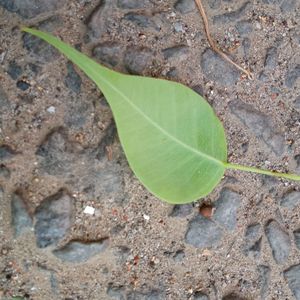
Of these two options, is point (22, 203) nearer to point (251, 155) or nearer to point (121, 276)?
point (121, 276)

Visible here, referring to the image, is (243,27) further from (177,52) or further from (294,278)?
(294,278)

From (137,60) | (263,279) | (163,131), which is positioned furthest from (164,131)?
(263,279)

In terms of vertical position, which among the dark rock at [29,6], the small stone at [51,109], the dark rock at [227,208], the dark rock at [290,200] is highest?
the dark rock at [29,6]

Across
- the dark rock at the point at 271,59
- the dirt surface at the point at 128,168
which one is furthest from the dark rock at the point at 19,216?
the dark rock at the point at 271,59

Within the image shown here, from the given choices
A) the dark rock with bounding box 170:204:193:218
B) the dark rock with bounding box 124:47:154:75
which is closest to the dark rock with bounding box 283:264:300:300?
the dark rock with bounding box 170:204:193:218

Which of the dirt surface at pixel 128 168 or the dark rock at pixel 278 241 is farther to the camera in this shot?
the dark rock at pixel 278 241

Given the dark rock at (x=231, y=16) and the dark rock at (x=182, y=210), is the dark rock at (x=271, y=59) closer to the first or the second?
the dark rock at (x=231, y=16)

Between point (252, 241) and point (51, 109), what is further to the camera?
point (252, 241)
